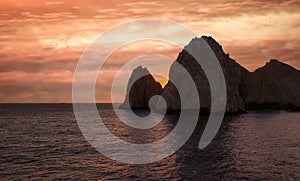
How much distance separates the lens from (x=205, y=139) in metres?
53.7

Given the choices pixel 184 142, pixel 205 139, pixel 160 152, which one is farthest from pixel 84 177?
pixel 205 139

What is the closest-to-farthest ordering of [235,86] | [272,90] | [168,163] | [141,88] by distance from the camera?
1. [168,163]
2. [235,86]
3. [272,90]
4. [141,88]

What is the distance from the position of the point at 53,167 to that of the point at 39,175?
3.43m

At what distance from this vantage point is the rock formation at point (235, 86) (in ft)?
387

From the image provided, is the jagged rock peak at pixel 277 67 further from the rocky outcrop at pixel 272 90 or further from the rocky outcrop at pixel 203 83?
the rocky outcrop at pixel 203 83

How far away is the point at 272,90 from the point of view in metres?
162

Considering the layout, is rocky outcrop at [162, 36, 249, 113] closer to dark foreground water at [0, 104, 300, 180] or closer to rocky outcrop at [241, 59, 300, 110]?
rocky outcrop at [241, 59, 300, 110]

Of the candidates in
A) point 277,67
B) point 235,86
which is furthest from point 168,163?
point 277,67

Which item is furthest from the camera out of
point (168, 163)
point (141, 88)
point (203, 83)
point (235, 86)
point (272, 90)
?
point (141, 88)

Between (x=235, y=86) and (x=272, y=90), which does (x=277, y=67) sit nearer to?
(x=272, y=90)

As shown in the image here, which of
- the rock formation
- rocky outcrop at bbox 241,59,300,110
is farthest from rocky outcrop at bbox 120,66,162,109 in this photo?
rocky outcrop at bbox 241,59,300,110

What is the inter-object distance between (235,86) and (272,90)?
48076 millimetres

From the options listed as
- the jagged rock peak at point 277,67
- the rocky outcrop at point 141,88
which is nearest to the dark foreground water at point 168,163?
the rocky outcrop at point 141,88

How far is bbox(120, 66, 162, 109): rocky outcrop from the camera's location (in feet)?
608
